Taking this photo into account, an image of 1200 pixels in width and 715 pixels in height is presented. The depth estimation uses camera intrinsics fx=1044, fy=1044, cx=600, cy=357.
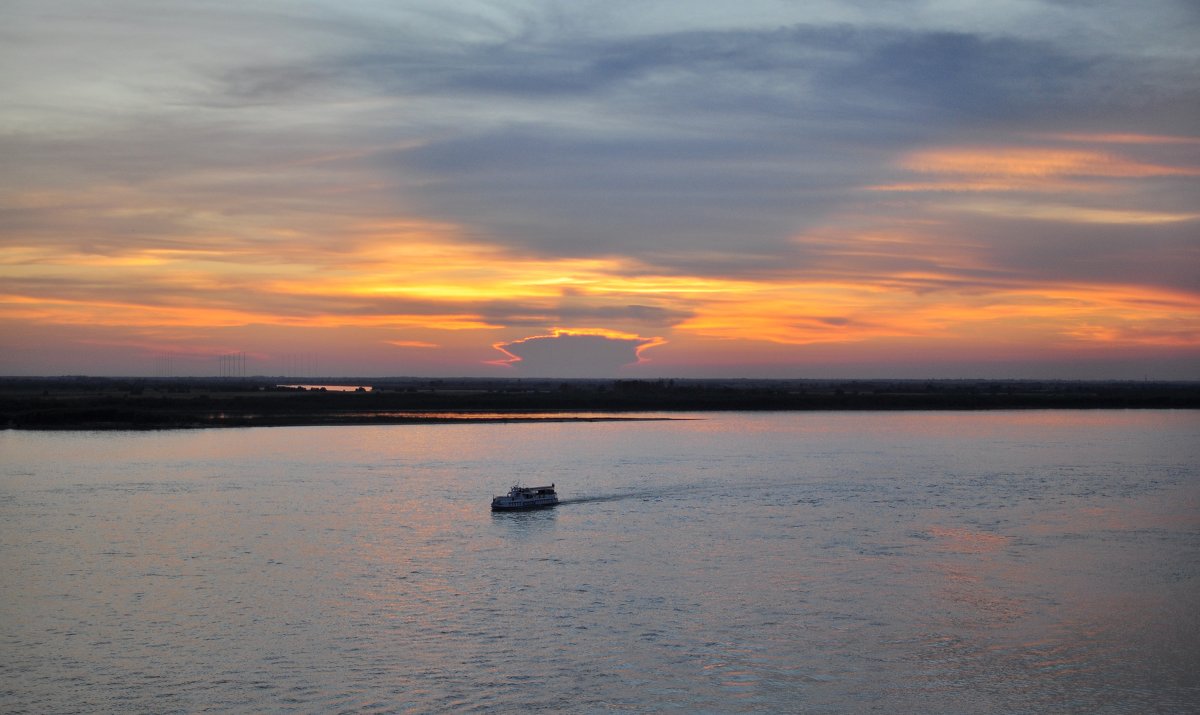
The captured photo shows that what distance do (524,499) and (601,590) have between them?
629 inches

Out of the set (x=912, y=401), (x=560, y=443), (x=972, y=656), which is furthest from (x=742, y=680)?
(x=912, y=401)

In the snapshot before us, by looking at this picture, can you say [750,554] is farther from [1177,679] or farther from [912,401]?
[912,401]

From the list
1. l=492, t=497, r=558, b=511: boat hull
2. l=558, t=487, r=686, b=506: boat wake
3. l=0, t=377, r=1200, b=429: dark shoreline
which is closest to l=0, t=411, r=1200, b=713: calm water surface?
l=558, t=487, r=686, b=506: boat wake

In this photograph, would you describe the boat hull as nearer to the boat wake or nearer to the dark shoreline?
the boat wake

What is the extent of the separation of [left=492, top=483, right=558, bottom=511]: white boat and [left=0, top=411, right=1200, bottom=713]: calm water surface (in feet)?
2.78

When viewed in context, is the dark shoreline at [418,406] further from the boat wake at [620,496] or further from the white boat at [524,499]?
the white boat at [524,499]

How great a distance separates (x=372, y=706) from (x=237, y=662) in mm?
4355

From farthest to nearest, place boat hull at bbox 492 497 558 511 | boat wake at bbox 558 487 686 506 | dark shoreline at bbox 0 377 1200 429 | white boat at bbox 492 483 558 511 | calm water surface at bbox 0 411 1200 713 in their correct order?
dark shoreline at bbox 0 377 1200 429
boat wake at bbox 558 487 686 506
white boat at bbox 492 483 558 511
boat hull at bbox 492 497 558 511
calm water surface at bbox 0 411 1200 713

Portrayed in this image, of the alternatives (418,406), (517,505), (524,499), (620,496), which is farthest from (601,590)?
(418,406)

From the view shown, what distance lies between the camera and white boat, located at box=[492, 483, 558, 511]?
43831 mm

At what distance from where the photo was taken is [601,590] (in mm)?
28766

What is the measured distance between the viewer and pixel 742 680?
21.3 m

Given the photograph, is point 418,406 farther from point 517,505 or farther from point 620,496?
point 517,505

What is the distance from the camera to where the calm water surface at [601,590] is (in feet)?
68.8
